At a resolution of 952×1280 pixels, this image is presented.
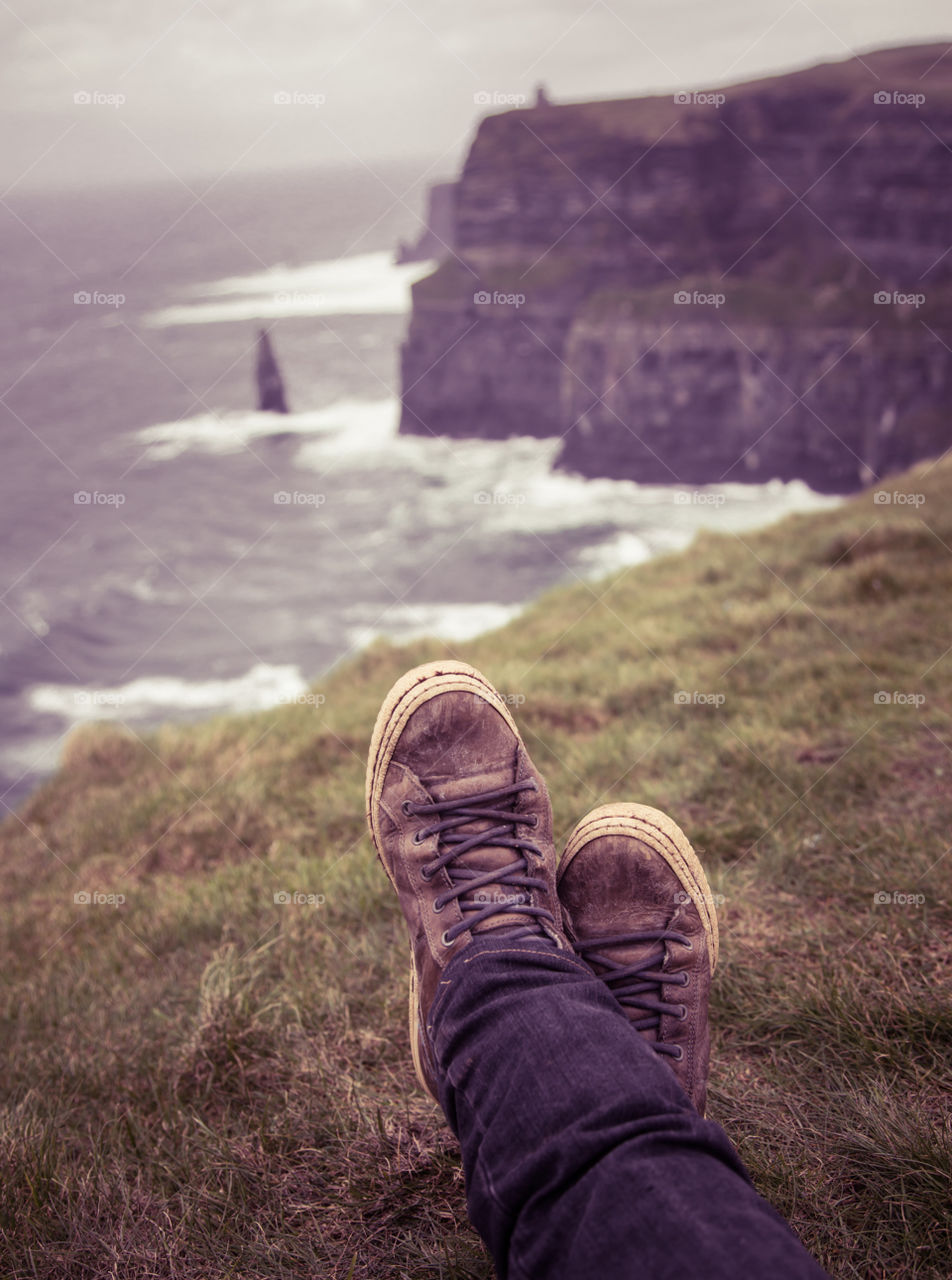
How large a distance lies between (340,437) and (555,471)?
1770 centimetres

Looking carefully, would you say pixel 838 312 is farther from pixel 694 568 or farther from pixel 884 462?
pixel 694 568

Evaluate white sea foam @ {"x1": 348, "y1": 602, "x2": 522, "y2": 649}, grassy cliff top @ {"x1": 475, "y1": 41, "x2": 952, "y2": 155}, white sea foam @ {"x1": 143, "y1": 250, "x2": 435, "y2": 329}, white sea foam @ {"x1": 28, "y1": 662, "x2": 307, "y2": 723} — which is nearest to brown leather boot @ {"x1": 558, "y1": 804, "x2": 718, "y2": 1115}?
white sea foam @ {"x1": 28, "y1": 662, "x2": 307, "y2": 723}

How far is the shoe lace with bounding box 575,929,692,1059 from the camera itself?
1.80 meters

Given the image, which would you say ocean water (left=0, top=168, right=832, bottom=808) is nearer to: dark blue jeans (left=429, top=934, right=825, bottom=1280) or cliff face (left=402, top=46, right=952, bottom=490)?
cliff face (left=402, top=46, right=952, bottom=490)

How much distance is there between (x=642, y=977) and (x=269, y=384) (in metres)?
67.1

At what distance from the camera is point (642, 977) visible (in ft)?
6.15

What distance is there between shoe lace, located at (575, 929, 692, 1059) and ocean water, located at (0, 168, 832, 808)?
79.8ft

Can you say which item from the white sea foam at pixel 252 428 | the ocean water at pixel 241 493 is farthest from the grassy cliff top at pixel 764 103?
the white sea foam at pixel 252 428

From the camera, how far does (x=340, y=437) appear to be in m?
65.4

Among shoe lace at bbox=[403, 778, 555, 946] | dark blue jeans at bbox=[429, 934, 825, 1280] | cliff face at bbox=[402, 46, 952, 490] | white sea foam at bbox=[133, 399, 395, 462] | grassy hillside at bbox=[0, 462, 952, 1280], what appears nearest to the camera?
dark blue jeans at bbox=[429, 934, 825, 1280]

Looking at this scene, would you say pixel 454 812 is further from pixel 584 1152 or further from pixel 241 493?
pixel 241 493

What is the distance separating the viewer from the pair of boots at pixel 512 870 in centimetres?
177

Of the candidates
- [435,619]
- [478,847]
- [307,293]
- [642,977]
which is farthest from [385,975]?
[307,293]

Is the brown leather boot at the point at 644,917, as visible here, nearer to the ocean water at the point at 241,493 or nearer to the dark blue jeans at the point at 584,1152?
the dark blue jeans at the point at 584,1152
